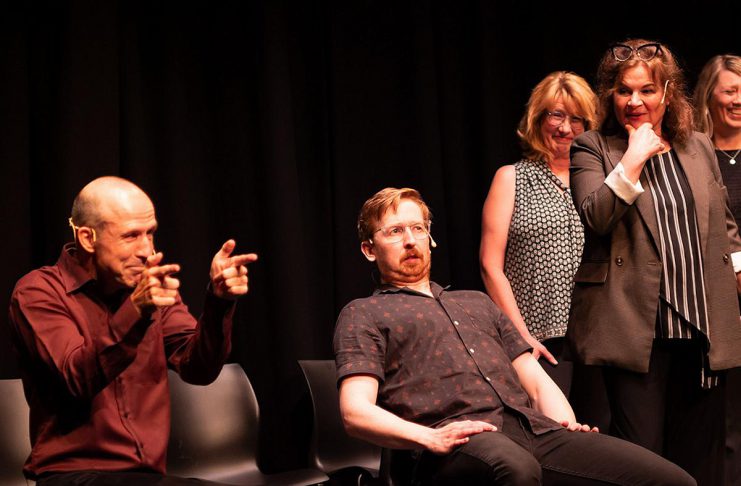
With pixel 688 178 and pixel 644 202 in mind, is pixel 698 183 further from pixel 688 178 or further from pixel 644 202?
pixel 644 202

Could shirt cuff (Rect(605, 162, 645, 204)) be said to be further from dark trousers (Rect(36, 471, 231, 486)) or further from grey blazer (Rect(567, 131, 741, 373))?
dark trousers (Rect(36, 471, 231, 486))

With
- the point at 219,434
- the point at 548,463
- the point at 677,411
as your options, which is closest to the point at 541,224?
the point at 677,411

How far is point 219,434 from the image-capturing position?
11.6ft

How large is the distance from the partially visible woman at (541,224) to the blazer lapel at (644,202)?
774 mm

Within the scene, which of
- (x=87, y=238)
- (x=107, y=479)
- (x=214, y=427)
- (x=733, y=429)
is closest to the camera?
(x=107, y=479)

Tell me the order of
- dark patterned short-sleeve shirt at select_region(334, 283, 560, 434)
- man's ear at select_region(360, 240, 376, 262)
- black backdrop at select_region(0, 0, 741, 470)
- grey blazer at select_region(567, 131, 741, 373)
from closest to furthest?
1. dark patterned short-sleeve shirt at select_region(334, 283, 560, 434)
2. grey blazer at select_region(567, 131, 741, 373)
3. man's ear at select_region(360, 240, 376, 262)
4. black backdrop at select_region(0, 0, 741, 470)

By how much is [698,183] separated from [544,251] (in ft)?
2.98

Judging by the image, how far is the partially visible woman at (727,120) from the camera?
351 centimetres

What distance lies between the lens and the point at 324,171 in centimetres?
429

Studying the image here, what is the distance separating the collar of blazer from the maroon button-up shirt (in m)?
1.25

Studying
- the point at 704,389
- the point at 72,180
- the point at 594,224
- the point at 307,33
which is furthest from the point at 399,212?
the point at 307,33

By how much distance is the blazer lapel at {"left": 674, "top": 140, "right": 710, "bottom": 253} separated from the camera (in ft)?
9.28

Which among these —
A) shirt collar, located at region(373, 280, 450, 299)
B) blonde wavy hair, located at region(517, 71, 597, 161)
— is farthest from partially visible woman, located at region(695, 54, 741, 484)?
shirt collar, located at region(373, 280, 450, 299)

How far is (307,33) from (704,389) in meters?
2.40
